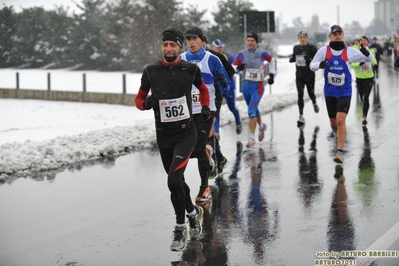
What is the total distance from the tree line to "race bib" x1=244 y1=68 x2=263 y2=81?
31580 mm

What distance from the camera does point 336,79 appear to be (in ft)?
33.6

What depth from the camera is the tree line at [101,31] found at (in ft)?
144

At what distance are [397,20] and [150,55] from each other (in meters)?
29.5

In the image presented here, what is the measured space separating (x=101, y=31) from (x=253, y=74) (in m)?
36.5

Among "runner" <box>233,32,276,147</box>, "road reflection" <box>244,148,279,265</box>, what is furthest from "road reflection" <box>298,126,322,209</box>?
"runner" <box>233,32,276,147</box>

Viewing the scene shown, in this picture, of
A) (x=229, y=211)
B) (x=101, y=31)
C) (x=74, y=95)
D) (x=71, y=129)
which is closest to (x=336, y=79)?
(x=229, y=211)

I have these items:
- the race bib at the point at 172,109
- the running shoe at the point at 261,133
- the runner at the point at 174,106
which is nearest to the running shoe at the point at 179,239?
the runner at the point at 174,106

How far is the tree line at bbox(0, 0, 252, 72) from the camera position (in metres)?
43.8

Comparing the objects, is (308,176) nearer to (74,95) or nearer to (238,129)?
(238,129)

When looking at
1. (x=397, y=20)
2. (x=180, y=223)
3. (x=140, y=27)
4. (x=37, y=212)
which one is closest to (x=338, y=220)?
(x=180, y=223)

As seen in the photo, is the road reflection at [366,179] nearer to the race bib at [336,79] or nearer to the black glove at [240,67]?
the race bib at [336,79]

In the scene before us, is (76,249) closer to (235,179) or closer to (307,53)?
(235,179)

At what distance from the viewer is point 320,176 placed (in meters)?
9.13

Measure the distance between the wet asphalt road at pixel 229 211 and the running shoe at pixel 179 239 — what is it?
0.27 feet
